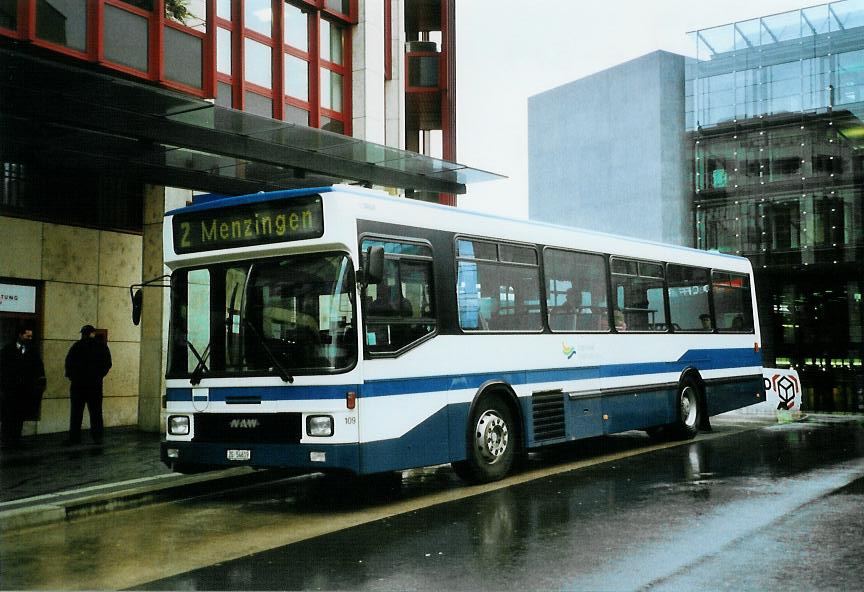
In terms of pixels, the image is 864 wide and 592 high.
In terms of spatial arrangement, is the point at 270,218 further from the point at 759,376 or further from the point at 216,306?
the point at 759,376

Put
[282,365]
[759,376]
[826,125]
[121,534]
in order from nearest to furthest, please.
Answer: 1. [121,534]
2. [282,365]
3. [759,376]
4. [826,125]

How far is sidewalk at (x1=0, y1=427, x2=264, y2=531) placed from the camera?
8.80 meters

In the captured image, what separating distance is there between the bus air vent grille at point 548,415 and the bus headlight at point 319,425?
3.36m

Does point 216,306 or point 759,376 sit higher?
point 216,306

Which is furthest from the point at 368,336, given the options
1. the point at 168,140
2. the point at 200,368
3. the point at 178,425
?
the point at 168,140

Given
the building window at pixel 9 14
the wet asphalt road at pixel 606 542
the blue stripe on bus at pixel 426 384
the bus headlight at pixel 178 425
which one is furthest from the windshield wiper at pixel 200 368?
the building window at pixel 9 14

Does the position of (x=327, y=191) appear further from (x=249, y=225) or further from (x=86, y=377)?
Result: (x=86, y=377)

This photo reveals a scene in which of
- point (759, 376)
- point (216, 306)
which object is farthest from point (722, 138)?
point (216, 306)

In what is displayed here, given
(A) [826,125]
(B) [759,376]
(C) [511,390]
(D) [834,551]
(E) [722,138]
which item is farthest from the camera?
(E) [722,138]

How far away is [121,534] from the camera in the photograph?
813 cm

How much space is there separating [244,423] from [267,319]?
1.05 m

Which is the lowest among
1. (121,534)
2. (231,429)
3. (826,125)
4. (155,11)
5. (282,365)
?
(121,534)

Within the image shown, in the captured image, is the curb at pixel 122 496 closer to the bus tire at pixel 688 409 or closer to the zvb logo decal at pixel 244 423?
the zvb logo decal at pixel 244 423

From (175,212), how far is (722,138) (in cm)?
4197
